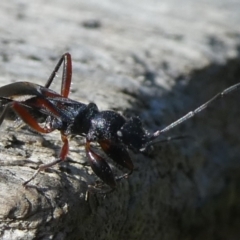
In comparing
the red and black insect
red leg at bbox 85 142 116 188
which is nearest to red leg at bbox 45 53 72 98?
the red and black insect

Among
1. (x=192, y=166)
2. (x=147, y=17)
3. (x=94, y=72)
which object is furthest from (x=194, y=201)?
(x=147, y=17)

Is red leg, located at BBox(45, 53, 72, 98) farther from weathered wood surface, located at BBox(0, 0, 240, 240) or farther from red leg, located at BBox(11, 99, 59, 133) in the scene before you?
red leg, located at BBox(11, 99, 59, 133)

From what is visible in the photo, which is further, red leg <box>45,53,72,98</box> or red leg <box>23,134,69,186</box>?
red leg <box>45,53,72,98</box>

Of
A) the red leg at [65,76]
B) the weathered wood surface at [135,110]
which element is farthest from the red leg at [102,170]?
the red leg at [65,76]

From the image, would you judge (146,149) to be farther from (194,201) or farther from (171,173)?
(194,201)

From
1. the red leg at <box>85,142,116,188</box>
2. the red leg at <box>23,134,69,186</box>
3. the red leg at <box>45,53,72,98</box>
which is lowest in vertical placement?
the red leg at <box>85,142,116,188</box>

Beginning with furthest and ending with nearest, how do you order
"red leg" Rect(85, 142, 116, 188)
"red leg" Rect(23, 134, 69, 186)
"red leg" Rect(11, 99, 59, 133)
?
"red leg" Rect(11, 99, 59, 133) → "red leg" Rect(85, 142, 116, 188) → "red leg" Rect(23, 134, 69, 186)

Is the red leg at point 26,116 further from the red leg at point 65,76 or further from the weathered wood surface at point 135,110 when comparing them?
the red leg at point 65,76

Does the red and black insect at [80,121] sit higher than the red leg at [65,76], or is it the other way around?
the red leg at [65,76]
